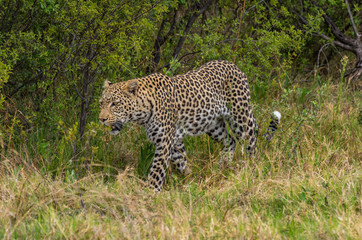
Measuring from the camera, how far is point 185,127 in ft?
21.4

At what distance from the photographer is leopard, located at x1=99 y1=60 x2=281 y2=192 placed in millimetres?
5949

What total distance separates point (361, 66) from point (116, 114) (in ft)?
17.7

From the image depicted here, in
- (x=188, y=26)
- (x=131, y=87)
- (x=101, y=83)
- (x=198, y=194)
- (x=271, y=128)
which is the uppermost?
(x=188, y=26)

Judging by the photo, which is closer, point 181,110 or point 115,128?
point 115,128

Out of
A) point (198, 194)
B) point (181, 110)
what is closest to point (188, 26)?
point (181, 110)

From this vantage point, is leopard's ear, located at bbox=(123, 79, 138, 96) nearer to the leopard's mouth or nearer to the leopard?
the leopard

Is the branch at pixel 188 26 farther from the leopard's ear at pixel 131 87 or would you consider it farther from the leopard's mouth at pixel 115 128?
the leopard's mouth at pixel 115 128

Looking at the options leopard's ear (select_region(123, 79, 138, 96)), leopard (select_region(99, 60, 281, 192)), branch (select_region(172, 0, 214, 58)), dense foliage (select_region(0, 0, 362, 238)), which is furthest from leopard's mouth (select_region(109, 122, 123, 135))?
branch (select_region(172, 0, 214, 58))

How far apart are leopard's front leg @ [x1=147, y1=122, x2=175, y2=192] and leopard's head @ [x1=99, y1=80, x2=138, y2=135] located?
336 millimetres

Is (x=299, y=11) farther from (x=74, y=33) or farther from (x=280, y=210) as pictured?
(x=280, y=210)

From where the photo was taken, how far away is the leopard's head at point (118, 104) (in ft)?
19.2

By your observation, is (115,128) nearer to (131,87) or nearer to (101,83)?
(131,87)

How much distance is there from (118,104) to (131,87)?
232 millimetres

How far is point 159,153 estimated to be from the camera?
6121 mm
